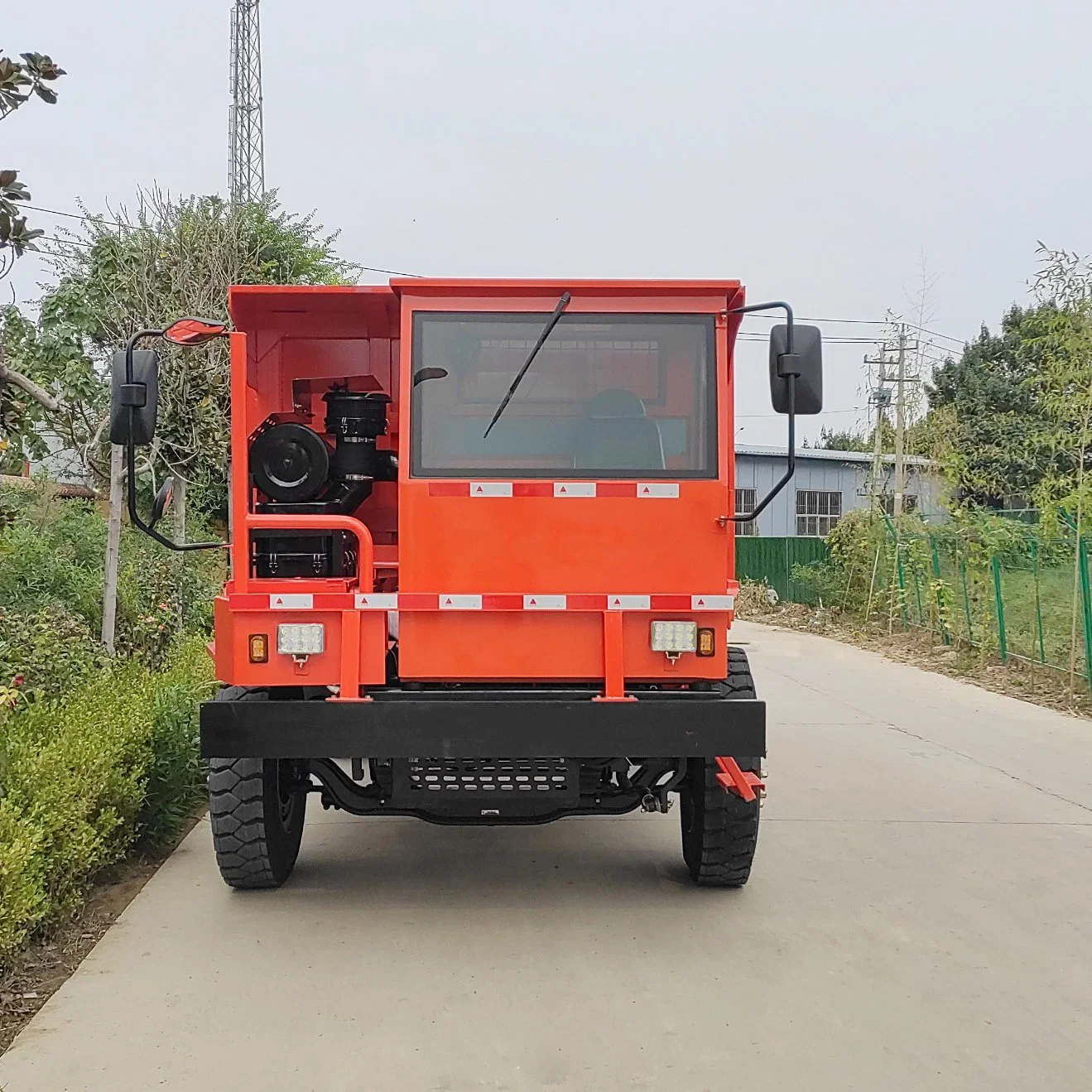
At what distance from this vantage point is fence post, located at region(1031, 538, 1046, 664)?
1276 centimetres

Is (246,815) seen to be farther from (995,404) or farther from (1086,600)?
(995,404)

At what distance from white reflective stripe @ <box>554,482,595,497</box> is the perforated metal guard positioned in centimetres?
114

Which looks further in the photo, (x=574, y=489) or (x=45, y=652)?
(x=45, y=652)

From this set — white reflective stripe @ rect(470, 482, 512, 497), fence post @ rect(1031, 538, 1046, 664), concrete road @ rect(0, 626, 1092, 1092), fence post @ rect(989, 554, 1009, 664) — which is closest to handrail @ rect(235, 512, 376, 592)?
white reflective stripe @ rect(470, 482, 512, 497)

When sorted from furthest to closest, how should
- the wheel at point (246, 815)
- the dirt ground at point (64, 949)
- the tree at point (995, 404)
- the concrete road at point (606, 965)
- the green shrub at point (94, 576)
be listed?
the tree at point (995, 404) → the green shrub at point (94, 576) → the wheel at point (246, 815) → the dirt ground at point (64, 949) → the concrete road at point (606, 965)

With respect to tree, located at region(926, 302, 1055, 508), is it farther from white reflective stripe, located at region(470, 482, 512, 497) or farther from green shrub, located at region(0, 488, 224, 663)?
white reflective stripe, located at region(470, 482, 512, 497)

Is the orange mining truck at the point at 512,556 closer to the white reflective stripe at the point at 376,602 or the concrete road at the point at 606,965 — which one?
the white reflective stripe at the point at 376,602

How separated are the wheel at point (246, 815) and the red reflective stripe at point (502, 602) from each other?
103 centimetres

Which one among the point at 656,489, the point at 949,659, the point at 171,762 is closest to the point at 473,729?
the point at 656,489

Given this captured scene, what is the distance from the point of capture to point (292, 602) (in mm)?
4945

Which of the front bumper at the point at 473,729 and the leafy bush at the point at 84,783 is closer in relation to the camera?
the leafy bush at the point at 84,783

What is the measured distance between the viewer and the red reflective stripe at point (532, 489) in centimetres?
501

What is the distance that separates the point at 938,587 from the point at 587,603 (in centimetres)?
1224

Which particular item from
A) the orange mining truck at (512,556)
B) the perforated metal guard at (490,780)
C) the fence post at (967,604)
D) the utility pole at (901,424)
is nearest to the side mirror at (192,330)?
the orange mining truck at (512,556)
